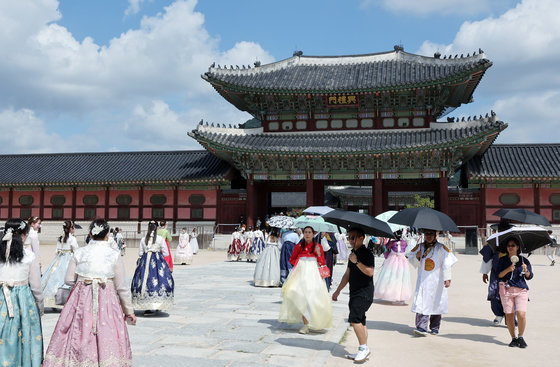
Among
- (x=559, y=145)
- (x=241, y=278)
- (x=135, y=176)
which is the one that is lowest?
(x=241, y=278)

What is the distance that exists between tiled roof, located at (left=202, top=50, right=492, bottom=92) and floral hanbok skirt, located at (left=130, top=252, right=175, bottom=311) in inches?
767

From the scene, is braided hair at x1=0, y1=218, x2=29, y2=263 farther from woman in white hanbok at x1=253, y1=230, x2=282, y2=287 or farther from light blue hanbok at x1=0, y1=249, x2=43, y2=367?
woman in white hanbok at x1=253, y1=230, x2=282, y2=287

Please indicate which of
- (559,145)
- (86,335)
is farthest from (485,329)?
(559,145)

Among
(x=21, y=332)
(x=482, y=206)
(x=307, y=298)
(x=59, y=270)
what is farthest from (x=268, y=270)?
(x=482, y=206)

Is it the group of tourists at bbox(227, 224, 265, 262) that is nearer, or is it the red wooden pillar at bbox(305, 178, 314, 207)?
the group of tourists at bbox(227, 224, 265, 262)

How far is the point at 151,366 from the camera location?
208 inches

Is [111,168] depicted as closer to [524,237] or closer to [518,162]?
[518,162]

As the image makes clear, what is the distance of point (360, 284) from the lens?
19.7 feet

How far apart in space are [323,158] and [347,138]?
1.80 meters

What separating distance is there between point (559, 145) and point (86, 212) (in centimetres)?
2702

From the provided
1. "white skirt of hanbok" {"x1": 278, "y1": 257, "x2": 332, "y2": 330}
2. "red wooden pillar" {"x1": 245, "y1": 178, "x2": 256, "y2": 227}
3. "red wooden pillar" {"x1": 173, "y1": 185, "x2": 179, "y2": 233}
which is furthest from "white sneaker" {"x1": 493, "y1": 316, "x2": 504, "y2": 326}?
"red wooden pillar" {"x1": 173, "y1": 185, "x2": 179, "y2": 233}

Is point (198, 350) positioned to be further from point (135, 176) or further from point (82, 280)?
point (135, 176)

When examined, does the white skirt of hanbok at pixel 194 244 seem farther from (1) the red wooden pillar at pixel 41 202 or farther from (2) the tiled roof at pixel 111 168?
(1) the red wooden pillar at pixel 41 202

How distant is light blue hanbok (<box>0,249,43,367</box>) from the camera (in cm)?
438
